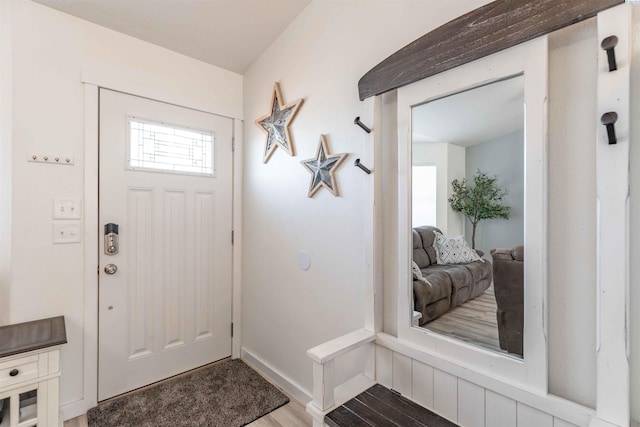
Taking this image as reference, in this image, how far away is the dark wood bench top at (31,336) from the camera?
1.37m

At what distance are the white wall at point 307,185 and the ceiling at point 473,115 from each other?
324 millimetres

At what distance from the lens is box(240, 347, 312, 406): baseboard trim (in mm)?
1860

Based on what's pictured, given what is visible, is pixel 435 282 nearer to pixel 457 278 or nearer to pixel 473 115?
pixel 457 278

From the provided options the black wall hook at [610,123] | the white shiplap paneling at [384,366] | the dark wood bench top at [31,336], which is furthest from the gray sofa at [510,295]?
the dark wood bench top at [31,336]

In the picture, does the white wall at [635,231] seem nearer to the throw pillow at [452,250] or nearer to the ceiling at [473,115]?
the ceiling at [473,115]

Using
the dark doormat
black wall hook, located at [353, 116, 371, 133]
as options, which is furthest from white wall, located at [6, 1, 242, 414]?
black wall hook, located at [353, 116, 371, 133]

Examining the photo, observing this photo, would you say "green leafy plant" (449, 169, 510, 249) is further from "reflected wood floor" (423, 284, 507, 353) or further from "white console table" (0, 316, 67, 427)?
"white console table" (0, 316, 67, 427)

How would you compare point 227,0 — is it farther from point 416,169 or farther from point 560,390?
point 560,390

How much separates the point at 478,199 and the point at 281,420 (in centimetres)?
167

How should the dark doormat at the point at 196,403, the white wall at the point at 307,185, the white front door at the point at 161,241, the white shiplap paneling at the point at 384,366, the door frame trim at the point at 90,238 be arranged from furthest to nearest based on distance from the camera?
the white front door at the point at 161,241
the door frame trim at the point at 90,238
the dark doormat at the point at 196,403
the white wall at the point at 307,185
the white shiplap paneling at the point at 384,366

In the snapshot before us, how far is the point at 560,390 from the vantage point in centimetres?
89

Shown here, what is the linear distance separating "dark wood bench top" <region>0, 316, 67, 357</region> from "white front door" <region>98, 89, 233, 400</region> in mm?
301

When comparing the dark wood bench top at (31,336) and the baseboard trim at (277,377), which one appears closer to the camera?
the dark wood bench top at (31,336)

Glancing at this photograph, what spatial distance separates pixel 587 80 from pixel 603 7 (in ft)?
0.60
